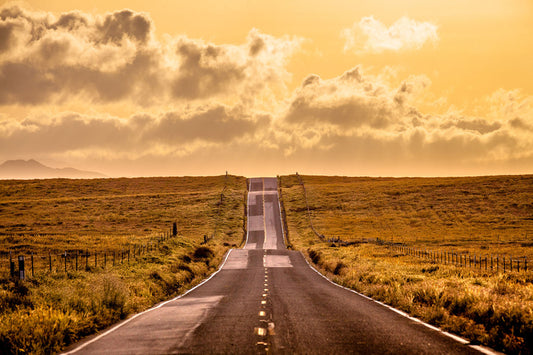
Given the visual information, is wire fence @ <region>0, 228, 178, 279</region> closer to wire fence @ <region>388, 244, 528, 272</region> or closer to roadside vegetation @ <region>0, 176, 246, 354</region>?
roadside vegetation @ <region>0, 176, 246, 354</region>

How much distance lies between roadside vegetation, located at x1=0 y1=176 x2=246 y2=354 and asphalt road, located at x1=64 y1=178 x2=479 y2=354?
1.16 m

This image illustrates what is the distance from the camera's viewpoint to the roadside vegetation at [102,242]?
13.3 meters

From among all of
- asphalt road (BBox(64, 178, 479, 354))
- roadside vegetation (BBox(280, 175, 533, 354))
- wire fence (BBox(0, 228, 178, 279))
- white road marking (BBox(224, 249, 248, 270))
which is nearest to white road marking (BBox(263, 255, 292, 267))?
white road marking (BBox(224, 249, 248, 270))

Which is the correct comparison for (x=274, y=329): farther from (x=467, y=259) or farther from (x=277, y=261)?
(x=467, y=259)

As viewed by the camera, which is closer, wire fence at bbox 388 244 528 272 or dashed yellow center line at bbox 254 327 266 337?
dashed yellow center line at bbox 254 327 266 337

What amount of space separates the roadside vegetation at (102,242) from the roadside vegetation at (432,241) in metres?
9.30

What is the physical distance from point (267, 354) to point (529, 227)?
73.1 m

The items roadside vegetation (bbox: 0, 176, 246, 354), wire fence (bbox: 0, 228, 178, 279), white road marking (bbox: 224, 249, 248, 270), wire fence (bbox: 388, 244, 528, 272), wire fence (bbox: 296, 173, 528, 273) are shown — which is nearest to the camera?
roadside vegetation (bbox: 0, 176, 246, 354)

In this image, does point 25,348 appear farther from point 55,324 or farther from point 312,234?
point 312,234

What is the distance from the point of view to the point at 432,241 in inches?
2522

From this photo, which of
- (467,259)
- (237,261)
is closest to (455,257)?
(467,259)

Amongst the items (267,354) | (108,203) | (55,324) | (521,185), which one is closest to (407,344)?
(267,354)

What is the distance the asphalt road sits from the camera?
10.2m

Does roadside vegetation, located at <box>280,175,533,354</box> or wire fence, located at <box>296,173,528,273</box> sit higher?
roadside vegetation, located at <box>280,175,533,354</box>
